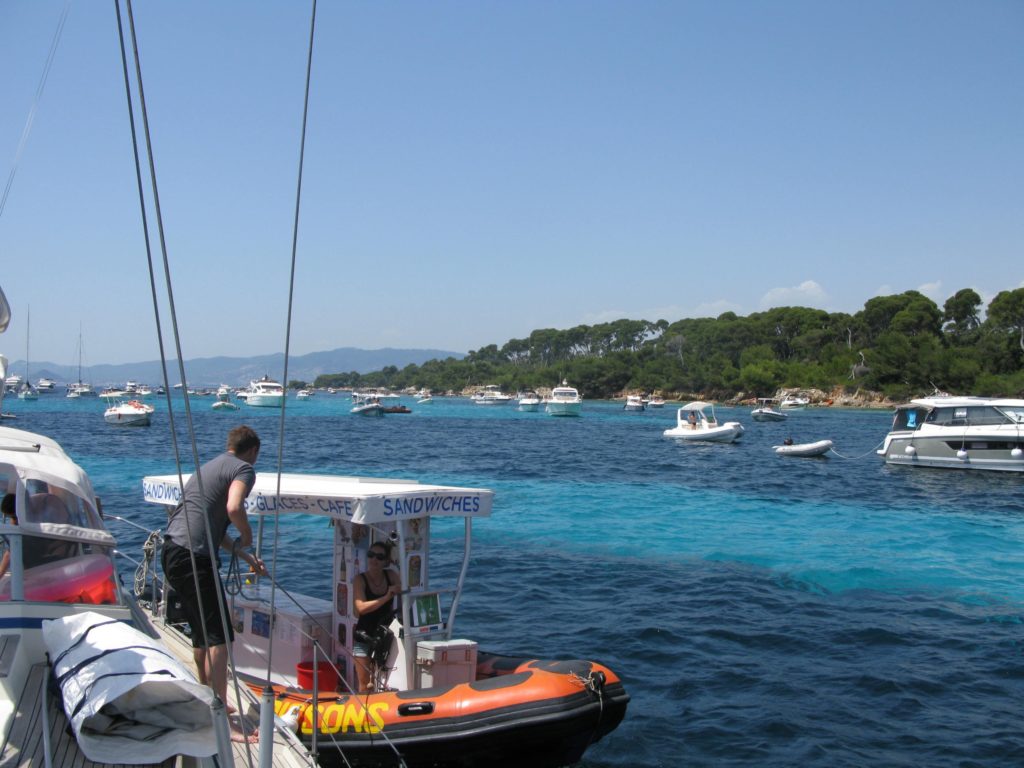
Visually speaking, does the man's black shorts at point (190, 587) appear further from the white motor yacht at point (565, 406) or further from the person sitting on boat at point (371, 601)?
the white motor yacht at point (565, 406)

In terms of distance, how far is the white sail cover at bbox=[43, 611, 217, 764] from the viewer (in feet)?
14.9

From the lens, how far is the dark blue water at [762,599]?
9891mm

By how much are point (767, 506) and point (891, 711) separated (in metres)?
17.5

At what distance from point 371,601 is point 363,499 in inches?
47.9

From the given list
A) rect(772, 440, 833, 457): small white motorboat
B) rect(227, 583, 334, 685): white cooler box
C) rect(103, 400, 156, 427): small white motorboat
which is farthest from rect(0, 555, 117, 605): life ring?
rect(103, 400, 156, 427): small white motorboat

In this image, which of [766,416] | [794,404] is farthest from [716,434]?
[794,404]

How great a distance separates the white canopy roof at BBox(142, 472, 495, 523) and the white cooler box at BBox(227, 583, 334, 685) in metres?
1.14

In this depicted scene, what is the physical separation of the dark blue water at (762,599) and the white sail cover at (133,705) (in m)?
5.34

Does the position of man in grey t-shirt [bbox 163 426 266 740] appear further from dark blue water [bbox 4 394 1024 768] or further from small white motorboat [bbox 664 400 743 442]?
small white motorboat [bbox 664 400 743 442]

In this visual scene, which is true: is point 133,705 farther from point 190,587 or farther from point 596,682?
point 596,682

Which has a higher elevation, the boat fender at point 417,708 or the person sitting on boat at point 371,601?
the person sitting on boat at point 371,601

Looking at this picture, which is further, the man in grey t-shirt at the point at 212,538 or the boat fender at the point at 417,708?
the boat fender at the point at 417,708

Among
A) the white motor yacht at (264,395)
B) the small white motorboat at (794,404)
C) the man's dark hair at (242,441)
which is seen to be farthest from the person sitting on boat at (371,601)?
the white motor yacht at (264,395)

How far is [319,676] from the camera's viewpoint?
28.0ft
